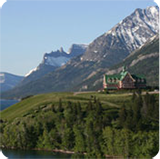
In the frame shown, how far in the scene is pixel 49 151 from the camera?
534 ft

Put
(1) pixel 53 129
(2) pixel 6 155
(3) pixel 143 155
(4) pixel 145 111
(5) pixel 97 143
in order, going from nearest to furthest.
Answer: (3) pixel 143 155
(5) pixel 97 143
(2) pixel 6 155
(1) pixel 53 129
(4) pixel 145 111

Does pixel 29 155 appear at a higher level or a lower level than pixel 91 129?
lower

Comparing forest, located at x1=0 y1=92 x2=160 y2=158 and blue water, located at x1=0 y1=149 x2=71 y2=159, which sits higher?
forest, located at x1=0 y1=92 x2=160 y2=158

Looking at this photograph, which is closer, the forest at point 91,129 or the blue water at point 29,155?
the forest at point 91,129

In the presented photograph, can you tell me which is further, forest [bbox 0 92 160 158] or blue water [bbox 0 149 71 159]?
blue water [bbox 0 149 71 159]

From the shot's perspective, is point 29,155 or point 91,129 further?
point 29,155

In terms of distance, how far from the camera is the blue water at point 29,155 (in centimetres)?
15025

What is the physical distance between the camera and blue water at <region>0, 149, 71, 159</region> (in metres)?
150

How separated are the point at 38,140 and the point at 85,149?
27508 mm

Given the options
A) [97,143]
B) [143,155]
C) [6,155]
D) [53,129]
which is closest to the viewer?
[143,155]

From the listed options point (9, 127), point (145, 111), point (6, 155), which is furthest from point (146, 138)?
point (9, 127)

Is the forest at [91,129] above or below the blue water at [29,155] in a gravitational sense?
above

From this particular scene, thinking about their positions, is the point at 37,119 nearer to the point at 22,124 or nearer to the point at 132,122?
the point at 22,124

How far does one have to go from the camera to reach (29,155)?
155 metres
